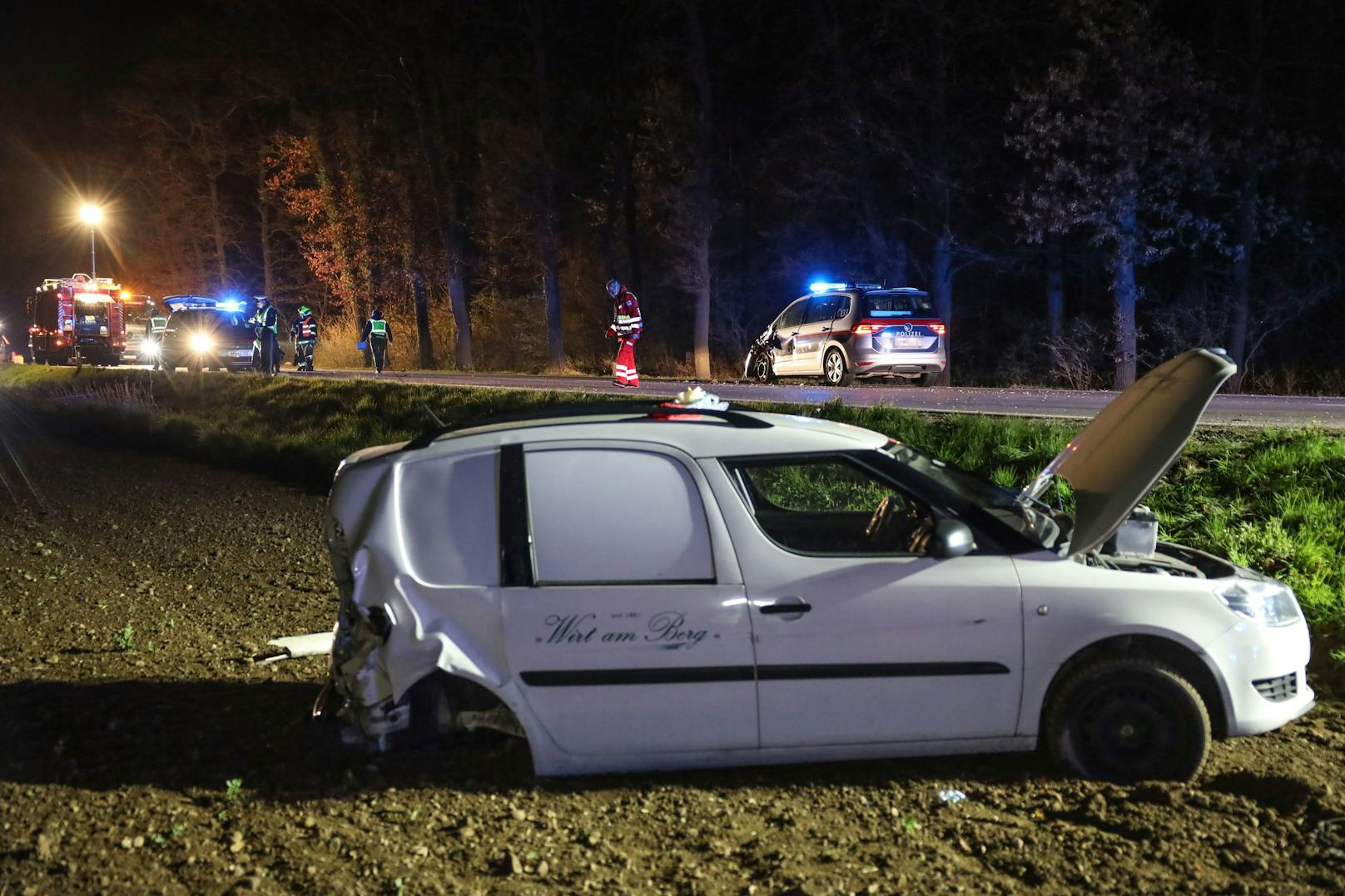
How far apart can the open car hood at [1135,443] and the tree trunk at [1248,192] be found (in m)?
22.4

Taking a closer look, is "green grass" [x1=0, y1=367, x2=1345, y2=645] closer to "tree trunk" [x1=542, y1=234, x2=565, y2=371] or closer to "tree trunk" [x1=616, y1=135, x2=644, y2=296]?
"tree trunk" [x1=542, y1=234, x2=565, y2=371]

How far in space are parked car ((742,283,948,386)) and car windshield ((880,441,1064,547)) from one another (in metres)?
14.9

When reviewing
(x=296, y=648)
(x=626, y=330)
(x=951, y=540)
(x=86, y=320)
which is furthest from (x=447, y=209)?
(x=951, y=540)

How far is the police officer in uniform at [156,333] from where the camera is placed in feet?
105

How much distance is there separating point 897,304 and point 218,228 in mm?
43621

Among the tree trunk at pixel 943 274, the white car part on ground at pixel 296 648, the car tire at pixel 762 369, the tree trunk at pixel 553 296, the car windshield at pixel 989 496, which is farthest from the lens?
the tree trunk at pixel 553 296

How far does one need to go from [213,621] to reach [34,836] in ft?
12.6

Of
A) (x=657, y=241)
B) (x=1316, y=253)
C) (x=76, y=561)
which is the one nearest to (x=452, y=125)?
(x=657, y=241)

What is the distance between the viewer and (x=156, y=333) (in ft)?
108

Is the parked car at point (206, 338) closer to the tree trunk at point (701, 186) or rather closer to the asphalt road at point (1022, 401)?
the tree trunk at point (701, 186)

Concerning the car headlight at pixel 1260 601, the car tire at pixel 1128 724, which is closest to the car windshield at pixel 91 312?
the car tire at pixel 1128 724

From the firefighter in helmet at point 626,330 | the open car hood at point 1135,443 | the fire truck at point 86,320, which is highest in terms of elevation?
the fire truck at point 86,320

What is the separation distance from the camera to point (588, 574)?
4770 mm

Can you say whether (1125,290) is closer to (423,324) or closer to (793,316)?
(793,316)
